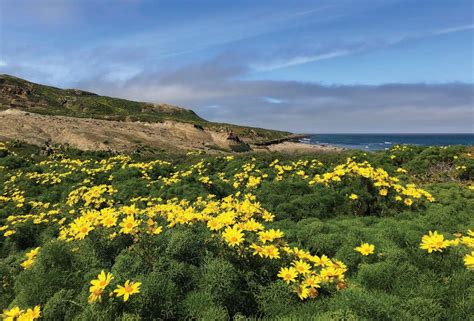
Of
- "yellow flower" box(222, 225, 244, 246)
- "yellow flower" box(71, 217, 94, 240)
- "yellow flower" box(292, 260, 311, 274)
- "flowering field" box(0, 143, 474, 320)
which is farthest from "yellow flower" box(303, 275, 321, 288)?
"yellow flower" box(71, 217, 94, 240)

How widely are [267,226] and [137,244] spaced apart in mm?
4439

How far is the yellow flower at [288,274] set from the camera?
15.1 feet

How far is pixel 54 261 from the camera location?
5406 millimetres

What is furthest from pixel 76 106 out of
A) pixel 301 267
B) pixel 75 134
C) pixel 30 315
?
pixel 301 267

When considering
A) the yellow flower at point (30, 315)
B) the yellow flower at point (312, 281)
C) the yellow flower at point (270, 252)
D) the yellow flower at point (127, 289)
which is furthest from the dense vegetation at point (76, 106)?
the yellow flower at point (127, 289)

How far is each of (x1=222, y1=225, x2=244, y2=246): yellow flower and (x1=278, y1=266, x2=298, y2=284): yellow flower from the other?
2.32ft

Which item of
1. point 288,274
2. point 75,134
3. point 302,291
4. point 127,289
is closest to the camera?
point 127,289

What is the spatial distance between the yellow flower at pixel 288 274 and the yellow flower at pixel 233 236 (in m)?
0.71

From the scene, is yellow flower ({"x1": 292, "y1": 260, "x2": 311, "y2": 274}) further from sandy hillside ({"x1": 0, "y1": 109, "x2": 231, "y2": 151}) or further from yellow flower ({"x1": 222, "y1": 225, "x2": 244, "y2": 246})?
sandy hillside ({"x1": 0, "y1": 109, "x2": 231, "y2": 151})

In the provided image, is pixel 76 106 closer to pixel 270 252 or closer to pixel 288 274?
pixel 270 252

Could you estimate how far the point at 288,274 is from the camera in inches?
183

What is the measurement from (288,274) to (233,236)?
926 mm

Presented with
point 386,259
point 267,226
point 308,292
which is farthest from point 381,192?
point 308,292

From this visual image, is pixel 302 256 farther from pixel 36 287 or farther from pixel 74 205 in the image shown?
pixel 74 205
